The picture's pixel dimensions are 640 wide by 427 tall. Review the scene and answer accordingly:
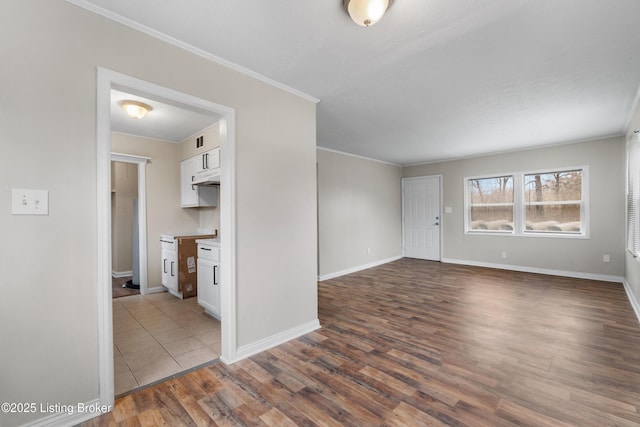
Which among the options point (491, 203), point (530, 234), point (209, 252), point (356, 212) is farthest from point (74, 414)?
point (491, 203)

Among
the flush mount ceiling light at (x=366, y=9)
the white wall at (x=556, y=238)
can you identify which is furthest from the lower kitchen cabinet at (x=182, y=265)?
the white wall at (x=556, y=238)

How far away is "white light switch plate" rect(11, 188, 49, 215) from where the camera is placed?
4.83ft

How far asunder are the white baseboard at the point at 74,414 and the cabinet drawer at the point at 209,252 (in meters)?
1.64

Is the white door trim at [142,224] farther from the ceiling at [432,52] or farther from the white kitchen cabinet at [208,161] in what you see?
the ceiling at [432,52]

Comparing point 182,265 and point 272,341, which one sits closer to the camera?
point 272,341

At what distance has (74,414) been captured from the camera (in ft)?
5.31

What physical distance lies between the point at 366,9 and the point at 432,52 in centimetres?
87

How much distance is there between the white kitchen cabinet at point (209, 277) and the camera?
3.23 meters

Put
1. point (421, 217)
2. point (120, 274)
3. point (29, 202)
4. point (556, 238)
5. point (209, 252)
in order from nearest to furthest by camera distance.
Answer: point (29, 202) → point (209, 252) → point (556, 238) → point (120, 274) → point (421, 217)

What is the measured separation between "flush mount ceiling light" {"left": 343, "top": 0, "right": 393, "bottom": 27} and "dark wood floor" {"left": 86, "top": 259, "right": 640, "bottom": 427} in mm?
2348

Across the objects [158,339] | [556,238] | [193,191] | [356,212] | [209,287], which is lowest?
[158,339]

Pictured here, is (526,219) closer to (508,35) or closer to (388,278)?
(388,278)

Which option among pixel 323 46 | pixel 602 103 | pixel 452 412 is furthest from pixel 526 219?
pixel 323 46

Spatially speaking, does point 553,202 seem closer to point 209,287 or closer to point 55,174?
point 209,287
